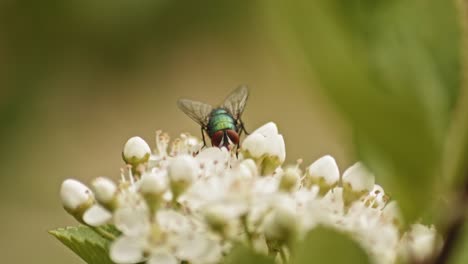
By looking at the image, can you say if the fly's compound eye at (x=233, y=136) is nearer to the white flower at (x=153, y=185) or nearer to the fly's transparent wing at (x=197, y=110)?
the fly's transparent wing at (x=197, y=110)

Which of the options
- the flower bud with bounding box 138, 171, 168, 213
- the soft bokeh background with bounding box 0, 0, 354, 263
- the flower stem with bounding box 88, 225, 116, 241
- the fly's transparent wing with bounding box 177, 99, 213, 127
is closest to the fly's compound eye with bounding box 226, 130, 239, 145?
the fly's transparent wing with bounding box 177, 99, 213, 127

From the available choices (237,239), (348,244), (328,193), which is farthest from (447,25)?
(328,193)

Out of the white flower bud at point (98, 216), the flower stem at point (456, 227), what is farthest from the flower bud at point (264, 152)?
the flower stem at point (456, 227)

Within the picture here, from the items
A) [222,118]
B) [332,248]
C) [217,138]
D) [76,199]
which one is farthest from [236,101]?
[332,248]

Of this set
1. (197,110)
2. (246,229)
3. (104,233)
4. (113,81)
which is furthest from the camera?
(113,81)

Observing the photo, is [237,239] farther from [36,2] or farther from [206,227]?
[36,2]

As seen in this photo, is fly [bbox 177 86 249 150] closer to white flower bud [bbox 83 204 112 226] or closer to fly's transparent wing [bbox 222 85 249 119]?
fly's transparent wing [bbox 222 85 249 119]

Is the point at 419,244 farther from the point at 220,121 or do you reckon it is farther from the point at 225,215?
the point at 220,121
